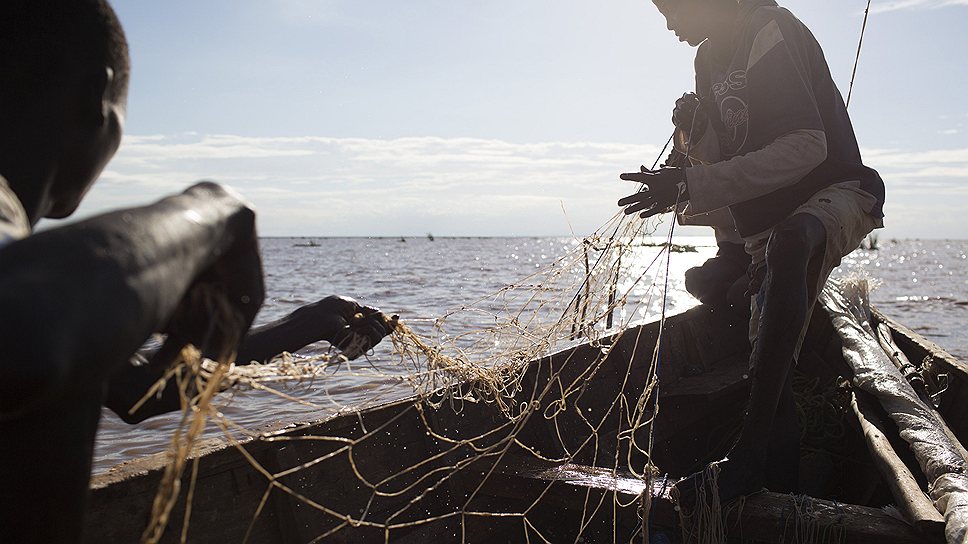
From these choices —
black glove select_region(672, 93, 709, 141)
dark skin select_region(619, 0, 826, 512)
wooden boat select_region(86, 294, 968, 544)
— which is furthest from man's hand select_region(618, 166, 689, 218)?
wooden boat select_region(86, 294, 968, 544)

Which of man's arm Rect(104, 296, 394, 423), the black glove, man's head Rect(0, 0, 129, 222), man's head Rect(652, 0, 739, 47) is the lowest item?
man's arm Rect(104, 296, 394, 423)

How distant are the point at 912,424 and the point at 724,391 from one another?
1.13 metres

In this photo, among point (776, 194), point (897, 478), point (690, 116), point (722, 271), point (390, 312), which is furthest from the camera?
point (390, 312)

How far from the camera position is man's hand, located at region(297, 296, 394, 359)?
7.85 ft

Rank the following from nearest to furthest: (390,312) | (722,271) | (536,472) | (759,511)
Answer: (759,511)
(536,472)
(722,271)
(390,312)

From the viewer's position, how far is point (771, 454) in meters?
3.26

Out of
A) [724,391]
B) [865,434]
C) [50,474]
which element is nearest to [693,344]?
[724,391]

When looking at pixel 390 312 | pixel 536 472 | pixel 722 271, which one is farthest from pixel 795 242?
pixel 390 312

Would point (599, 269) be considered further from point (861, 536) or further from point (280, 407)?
point (280, 407)

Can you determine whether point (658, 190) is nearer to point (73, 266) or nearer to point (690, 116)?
point (690, 116)

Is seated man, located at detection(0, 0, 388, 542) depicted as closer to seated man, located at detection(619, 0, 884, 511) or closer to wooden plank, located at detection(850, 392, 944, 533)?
seated man, located at detection(619, 0, 884, 511)

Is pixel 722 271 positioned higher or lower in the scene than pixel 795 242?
lower

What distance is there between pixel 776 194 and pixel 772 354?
34.2 inches

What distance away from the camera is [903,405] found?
12.5ft
